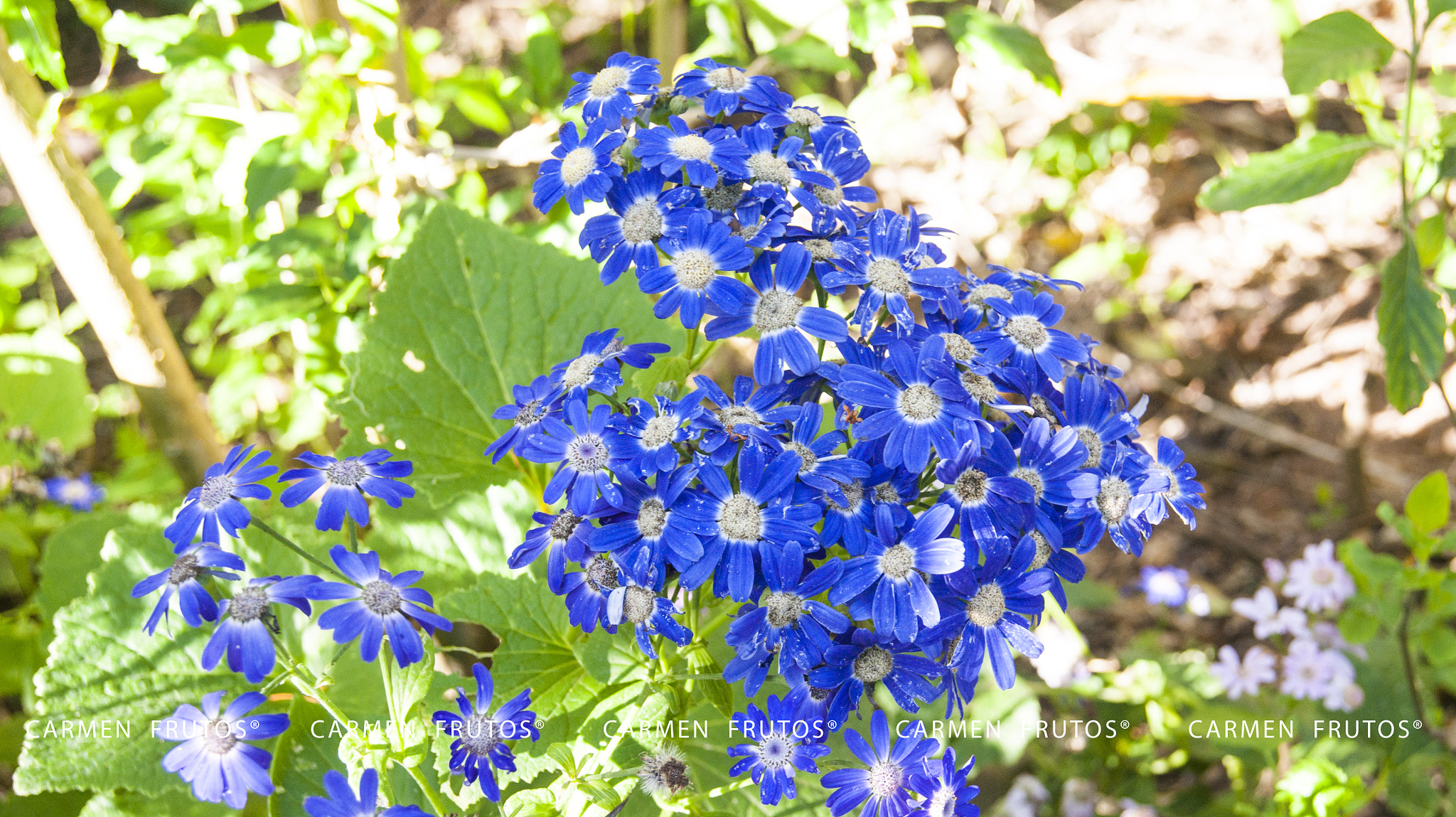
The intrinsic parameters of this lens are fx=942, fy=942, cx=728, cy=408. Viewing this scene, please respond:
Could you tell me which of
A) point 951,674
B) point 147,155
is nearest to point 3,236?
point 147,155

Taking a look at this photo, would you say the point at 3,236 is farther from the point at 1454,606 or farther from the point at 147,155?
the point at 1454,606

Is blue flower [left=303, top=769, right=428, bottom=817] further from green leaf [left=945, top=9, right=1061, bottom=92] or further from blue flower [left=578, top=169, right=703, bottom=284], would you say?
green leaf [left=945, top=9, right=1061, bottom=92]

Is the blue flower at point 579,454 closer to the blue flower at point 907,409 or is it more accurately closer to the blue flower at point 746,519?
the blue flower at point 746,519

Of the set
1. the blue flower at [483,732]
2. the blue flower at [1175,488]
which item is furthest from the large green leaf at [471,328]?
the blue flower at [1175,488]

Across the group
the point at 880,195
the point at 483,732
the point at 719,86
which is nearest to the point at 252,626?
the point at 483,732

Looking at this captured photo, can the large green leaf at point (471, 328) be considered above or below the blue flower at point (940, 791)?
above

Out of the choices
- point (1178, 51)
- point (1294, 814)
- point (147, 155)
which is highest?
point (147, 155)
